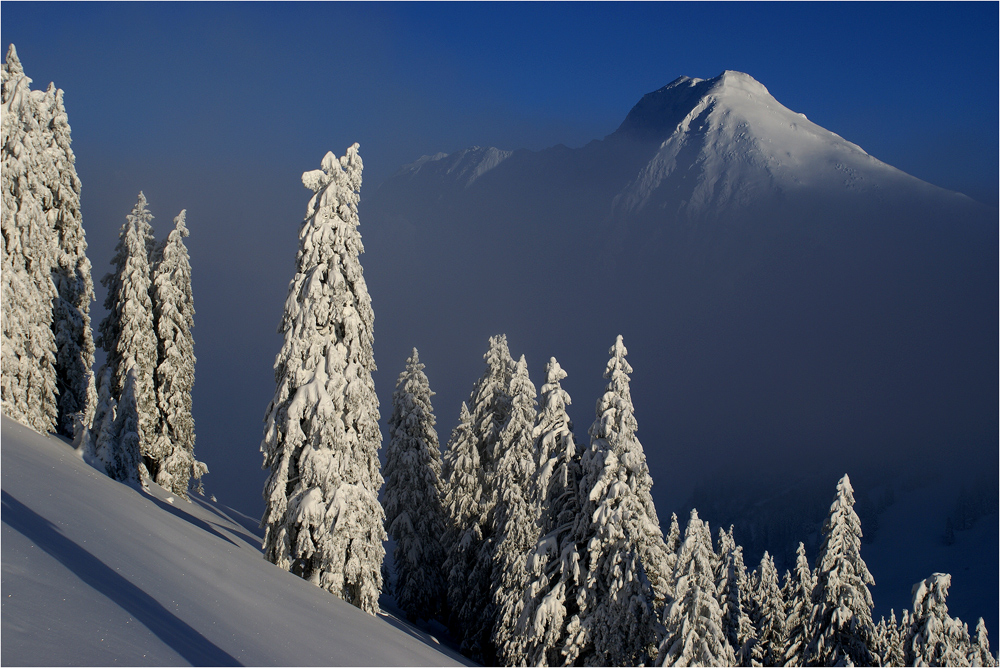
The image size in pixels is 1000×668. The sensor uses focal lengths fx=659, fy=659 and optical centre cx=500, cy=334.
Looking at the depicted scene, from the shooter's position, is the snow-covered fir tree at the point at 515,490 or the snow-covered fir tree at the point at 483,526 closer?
the snow-covered fir tree at the point at 515,490

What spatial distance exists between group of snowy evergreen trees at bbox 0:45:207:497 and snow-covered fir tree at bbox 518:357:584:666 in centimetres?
1323

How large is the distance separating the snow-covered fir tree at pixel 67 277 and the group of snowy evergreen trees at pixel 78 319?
38 millimetres

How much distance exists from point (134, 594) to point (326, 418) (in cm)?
932

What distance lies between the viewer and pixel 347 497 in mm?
17219

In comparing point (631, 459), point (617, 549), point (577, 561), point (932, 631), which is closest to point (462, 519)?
point (577, 561)

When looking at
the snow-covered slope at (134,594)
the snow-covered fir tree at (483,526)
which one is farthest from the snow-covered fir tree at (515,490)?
the snow-covered slope at (134,594)

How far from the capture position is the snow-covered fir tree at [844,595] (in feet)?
78.1

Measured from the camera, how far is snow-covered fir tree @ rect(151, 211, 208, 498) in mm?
26719

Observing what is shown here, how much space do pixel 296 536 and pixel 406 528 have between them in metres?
14.3

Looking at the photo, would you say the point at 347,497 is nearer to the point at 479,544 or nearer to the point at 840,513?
the point at 479,544

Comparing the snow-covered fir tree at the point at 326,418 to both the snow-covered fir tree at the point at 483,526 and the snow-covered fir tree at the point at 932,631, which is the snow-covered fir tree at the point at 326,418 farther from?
the snow-covered fir tree at the point at 932,631

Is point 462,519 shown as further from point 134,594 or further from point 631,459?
point 134,594

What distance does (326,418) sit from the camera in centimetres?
1689

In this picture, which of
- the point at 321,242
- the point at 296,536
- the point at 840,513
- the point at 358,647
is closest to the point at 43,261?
the point at 321,242
